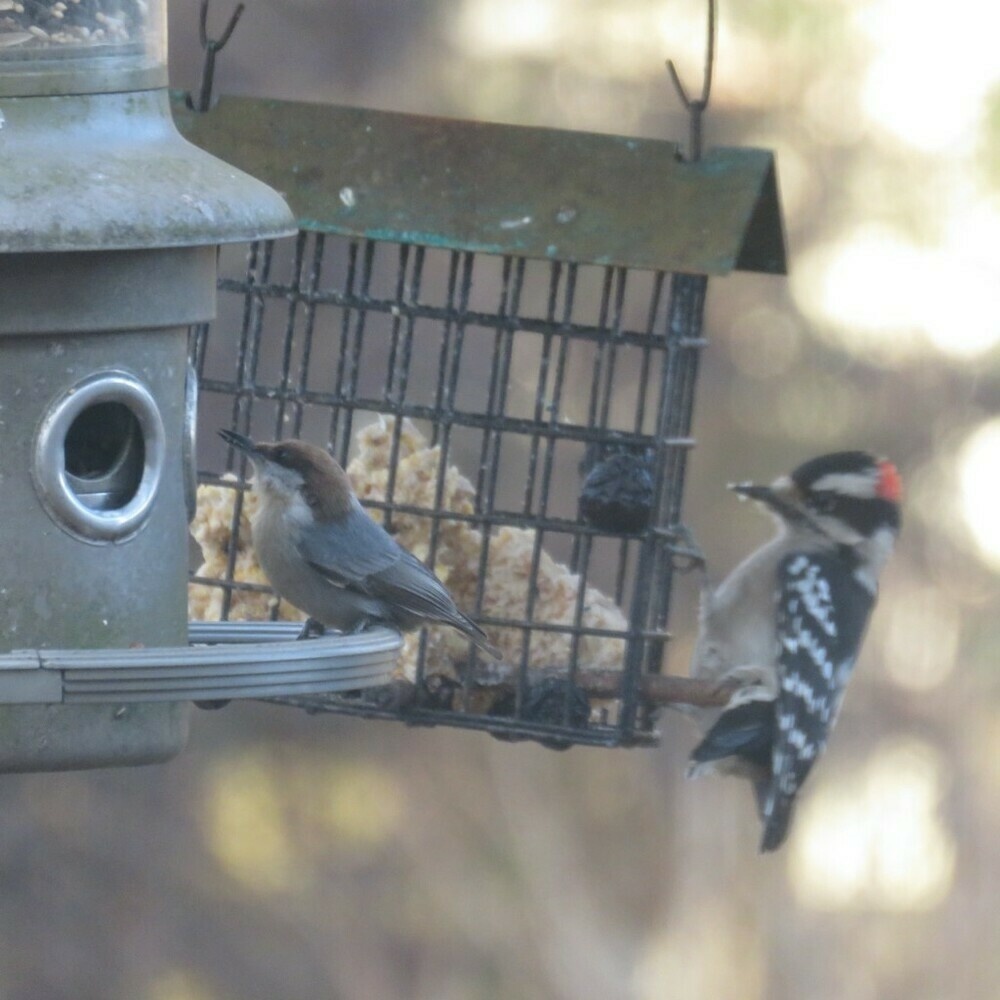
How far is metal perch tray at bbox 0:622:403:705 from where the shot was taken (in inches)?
97.1

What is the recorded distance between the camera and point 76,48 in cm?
309

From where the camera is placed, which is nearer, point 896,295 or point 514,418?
point 514,418

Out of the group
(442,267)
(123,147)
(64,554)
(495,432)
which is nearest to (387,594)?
(495,432)

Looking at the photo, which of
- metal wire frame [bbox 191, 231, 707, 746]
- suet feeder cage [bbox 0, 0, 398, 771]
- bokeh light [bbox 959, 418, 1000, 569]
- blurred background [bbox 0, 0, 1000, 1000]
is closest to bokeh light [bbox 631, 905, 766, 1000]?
blurred background [bbox 0, 0, 1000, 1000]

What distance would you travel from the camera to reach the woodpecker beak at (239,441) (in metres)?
3.82

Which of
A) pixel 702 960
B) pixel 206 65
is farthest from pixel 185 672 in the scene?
pixel 702 960

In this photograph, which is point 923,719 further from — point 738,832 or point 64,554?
point 64,554

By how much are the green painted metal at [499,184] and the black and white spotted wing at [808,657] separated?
149 cm

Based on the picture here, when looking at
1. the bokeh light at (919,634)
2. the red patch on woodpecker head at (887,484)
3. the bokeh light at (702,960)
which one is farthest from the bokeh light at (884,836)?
the red patch on woodpecker head at (887,484)

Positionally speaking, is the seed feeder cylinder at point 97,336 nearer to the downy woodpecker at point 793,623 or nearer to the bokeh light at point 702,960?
the downy woodpecker at point 793,623

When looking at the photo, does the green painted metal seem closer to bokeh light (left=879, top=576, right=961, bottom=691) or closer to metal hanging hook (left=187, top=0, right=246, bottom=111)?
metal hanging hook (left=187, top=0, right=246, bottom=111)

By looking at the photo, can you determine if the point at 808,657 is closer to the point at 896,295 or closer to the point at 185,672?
the point at 185,672

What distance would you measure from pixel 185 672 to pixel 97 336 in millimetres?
766

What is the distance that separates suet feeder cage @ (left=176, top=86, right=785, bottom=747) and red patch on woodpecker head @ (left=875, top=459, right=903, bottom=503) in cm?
106
